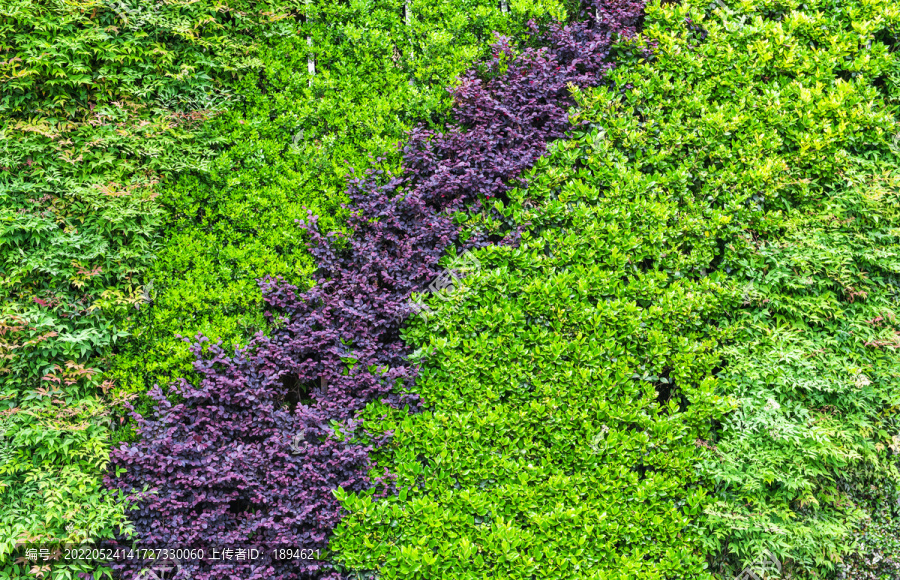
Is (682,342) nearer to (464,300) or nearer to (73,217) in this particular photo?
(464,300)

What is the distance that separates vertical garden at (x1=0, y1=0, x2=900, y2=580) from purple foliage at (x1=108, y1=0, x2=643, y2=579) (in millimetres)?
28

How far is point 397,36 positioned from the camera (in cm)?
600

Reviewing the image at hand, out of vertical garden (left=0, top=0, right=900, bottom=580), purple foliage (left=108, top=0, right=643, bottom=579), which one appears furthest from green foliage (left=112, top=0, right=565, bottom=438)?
purple foliage (left=108, top=0, right=643, bottom=579)

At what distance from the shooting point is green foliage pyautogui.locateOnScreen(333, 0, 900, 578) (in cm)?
451

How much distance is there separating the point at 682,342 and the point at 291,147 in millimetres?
3928

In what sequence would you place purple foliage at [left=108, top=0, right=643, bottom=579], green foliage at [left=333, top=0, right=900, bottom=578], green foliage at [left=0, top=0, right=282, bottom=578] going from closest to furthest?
1. green foliage at [left=0, top=0, right=282, bottom=578]
2. purple foliage at [left=108, top=0, right=643, bottom=579]
3. green foliage at [left=333, top=0, right=900, bottom=578]

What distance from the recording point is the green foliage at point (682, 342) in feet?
14.8

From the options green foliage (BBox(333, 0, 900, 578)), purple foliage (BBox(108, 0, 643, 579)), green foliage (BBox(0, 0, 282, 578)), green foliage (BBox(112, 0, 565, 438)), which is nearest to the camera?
green foliage (BBox(0, 0, 282, 578))

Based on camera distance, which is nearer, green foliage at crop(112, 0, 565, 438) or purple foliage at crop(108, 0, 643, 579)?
purple foliage at crop(108, 0, 643, 579)

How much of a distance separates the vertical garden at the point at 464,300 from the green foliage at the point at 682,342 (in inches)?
1.1

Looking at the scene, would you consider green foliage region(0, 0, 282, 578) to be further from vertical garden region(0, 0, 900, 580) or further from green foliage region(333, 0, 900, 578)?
green foliage region(333, 0, 900, 578)

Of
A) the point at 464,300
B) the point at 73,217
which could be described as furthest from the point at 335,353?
the point at 73,217

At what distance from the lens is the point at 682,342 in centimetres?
477

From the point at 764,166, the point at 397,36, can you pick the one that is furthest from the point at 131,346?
the point at 764,166
